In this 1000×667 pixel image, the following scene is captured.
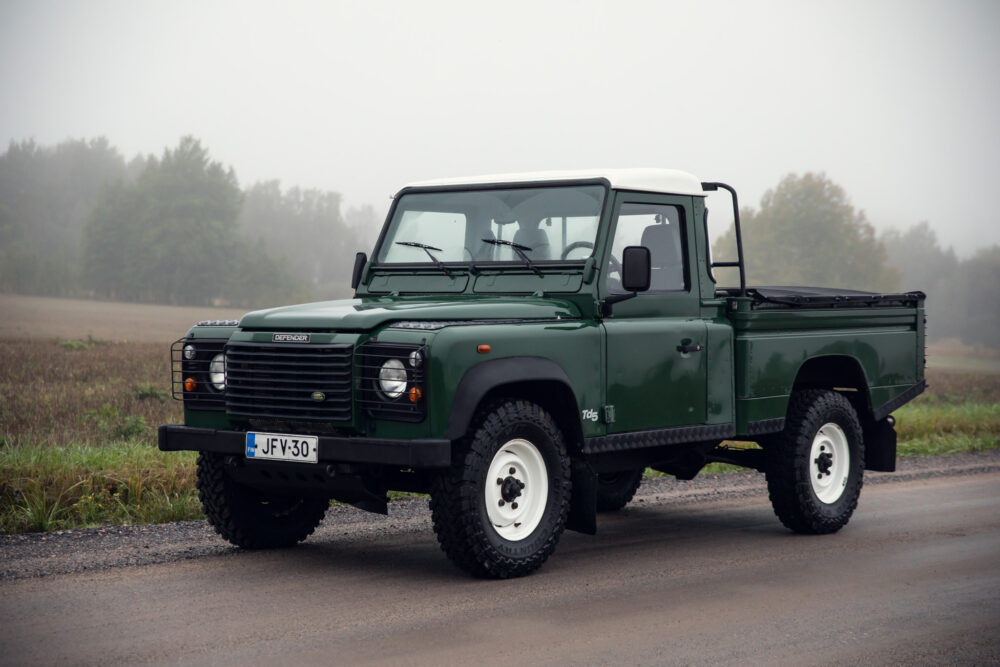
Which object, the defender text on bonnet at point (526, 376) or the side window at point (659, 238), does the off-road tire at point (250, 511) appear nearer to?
the defender text on bonnet at point (526, 376)

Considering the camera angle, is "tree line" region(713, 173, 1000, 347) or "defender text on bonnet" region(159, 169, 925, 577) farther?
"tree line" region(713, 173, 1000, 347)

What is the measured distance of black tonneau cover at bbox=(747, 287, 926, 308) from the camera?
890cm

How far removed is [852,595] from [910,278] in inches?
4010

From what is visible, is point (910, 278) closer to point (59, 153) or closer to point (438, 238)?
point (59, 153)

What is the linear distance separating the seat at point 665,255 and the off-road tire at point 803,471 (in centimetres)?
157

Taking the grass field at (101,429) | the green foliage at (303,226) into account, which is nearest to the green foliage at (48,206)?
the green foliage at (303,226)

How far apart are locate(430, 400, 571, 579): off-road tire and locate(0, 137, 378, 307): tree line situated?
46.2 m

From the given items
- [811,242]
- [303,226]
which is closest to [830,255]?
[811,242]

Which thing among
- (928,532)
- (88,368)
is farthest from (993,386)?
(928,532)

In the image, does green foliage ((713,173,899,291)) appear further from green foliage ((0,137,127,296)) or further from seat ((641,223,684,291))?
seat ((641,223,684,291))

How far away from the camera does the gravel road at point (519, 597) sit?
18.0 feet

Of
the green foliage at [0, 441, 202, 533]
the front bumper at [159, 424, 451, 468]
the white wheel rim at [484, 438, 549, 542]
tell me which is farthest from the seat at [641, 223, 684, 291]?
the green foliage at [0, 441, 202, 533]

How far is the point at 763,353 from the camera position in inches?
344

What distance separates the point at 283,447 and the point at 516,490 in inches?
53.6
